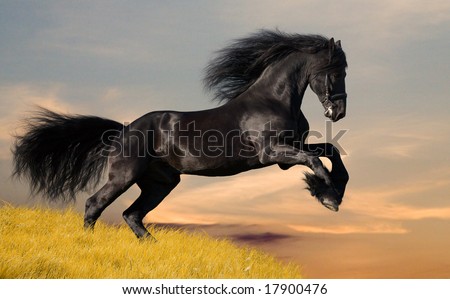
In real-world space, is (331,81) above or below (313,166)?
above

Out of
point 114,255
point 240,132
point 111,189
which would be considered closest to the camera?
point 114,255

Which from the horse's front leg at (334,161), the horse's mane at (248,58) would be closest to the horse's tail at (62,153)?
the horse's mane at (248,58)

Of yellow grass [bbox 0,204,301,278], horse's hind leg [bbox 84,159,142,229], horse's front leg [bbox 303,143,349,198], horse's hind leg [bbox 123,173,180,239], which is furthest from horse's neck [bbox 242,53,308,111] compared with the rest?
yellow grass [bbox 0,204,301,278]

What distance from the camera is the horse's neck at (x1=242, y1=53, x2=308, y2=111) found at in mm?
7500

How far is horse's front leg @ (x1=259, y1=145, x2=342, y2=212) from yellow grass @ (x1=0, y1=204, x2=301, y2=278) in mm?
897

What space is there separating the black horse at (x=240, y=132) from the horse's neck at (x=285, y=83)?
0.5 inches

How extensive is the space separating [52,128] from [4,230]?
4.69 ft

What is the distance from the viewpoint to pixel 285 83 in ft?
24.7

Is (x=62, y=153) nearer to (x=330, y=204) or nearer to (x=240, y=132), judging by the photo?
(x=240, y=132)

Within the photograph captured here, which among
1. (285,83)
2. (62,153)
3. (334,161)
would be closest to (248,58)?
(285,83)

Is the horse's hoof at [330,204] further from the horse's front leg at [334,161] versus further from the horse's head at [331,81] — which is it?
the horse's head at [331,81]

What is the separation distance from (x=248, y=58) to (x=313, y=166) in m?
1.72

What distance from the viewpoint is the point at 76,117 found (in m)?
8.40
